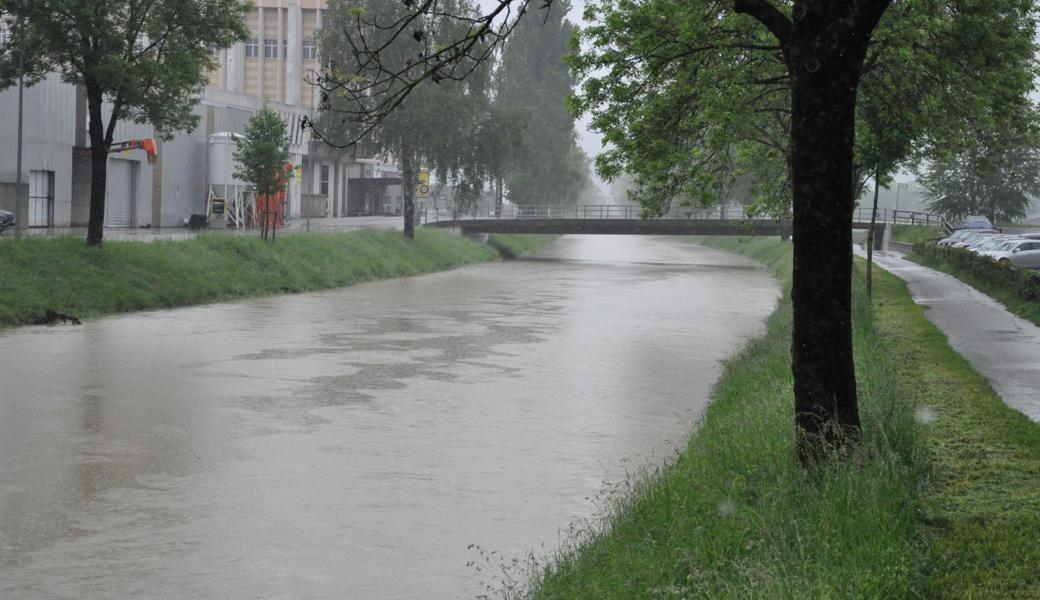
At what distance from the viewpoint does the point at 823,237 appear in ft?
30.6

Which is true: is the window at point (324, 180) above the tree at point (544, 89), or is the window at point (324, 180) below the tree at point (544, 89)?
below

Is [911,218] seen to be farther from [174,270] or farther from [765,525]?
[765,525]

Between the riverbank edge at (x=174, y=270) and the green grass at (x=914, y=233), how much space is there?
30.1 meters

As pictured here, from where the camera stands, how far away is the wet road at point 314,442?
1099cm

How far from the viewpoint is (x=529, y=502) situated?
13266 millimetres

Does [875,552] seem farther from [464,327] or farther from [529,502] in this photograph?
[464,327]

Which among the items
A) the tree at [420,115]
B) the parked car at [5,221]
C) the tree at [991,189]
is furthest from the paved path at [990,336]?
the tree at [991,189]

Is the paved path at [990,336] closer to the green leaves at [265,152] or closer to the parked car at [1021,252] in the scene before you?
the parked car at [1021,252]

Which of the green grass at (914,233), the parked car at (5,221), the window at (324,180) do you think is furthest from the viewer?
the window at (324,180)

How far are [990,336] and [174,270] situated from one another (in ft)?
73.2

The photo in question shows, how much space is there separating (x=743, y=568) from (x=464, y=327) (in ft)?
79.6

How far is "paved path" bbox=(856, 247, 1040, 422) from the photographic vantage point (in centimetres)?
1588

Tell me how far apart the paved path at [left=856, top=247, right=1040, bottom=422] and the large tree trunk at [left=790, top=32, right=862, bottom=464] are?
15.8 ft

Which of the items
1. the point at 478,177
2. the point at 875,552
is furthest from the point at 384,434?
the point at 478,177
